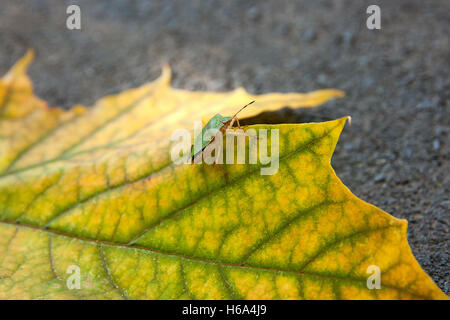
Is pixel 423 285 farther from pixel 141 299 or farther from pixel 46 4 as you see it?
pixel 46 4

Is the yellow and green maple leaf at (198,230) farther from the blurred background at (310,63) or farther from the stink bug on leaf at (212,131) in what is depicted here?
the blurred background at (310,63)

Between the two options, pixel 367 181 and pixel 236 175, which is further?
pixel 367 181

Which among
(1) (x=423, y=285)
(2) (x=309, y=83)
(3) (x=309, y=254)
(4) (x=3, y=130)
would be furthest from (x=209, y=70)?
(1) (x=423, y=285)

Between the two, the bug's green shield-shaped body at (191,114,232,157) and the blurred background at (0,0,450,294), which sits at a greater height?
the blurred background at (0,0,450,294)

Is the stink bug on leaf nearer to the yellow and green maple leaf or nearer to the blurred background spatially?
the yellow and green maple leaf

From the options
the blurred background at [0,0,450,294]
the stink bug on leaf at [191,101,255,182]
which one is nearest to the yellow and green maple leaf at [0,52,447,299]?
the stink bug on leaf at [191,101,255,182]
